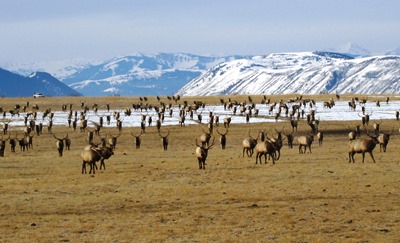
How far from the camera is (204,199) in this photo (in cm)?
2606

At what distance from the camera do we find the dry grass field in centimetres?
2003

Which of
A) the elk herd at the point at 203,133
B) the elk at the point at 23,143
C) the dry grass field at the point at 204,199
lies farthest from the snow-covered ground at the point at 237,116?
the dry grass field at the point at 204,199

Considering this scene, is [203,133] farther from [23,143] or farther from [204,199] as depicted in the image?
[204,199]

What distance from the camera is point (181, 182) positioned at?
30.8 meters

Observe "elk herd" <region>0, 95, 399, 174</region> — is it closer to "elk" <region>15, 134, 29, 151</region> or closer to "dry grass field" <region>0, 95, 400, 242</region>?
"elk" <region>15, 134, 29, 151</region>

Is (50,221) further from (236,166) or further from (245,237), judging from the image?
(236,166)

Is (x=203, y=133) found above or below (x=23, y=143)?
above

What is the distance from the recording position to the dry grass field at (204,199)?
20031mm

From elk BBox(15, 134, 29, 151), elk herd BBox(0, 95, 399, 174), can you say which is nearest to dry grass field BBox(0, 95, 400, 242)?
elk herd BBox(0, 95, 399, 174)

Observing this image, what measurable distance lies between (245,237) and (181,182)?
11.7 m

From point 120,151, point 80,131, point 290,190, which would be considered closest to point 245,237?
point 290,190

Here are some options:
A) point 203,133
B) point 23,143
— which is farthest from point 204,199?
point 203,133

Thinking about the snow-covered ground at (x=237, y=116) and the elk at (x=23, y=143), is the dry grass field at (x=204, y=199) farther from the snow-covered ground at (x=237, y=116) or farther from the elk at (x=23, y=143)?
the snow-covered ground at (x=237, y=116)

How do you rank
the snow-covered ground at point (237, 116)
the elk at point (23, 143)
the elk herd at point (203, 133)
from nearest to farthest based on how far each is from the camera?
1. the elk herd at point (203, 133)
2. the elk at point (23, 143)
3. the snow-covered ground at point (237, 116)
